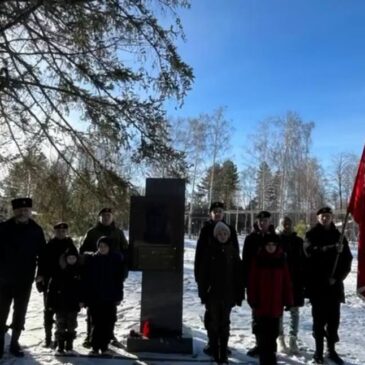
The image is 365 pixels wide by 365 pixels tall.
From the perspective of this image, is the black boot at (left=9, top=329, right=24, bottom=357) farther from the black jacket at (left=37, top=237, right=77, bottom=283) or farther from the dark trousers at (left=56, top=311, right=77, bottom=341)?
the black jacket at (left=37, top=237, right=77, bottom=283)

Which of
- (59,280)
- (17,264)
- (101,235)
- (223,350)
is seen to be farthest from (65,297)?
(223,350)

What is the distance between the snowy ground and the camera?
579 cm

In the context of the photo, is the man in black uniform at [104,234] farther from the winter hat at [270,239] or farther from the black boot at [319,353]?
the black boot at [319,353]

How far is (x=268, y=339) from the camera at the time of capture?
5504mm

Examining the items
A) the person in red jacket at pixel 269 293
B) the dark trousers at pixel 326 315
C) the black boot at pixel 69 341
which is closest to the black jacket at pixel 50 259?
the black boot at pixel 69 341

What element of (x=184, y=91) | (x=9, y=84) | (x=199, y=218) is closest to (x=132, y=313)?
(x=184, y=91)

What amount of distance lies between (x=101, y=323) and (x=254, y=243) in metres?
2.01

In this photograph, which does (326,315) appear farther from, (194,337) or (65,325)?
(65,325)

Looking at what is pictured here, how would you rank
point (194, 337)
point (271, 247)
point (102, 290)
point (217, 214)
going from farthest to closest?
1. point (194, 337)
2. point (217, 214)
3. point (102, 290)
4. point (271, 247)

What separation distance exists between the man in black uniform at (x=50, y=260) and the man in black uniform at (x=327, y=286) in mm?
2858

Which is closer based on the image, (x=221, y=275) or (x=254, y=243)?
(x=221, y=275)

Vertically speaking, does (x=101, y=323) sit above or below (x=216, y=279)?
below

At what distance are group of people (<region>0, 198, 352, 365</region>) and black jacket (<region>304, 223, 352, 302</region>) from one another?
0.4 inches

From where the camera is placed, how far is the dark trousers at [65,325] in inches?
235
